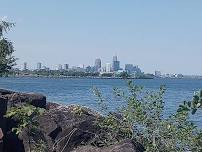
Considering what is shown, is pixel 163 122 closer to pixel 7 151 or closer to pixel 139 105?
pixel 139 105

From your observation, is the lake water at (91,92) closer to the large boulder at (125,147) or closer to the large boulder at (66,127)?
the large boulder at (66,127)

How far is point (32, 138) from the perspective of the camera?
10156 millimetres

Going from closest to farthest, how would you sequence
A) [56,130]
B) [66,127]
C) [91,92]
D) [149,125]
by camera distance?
[149,125], [66,127], [56,130], [91,92]

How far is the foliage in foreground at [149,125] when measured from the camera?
7.33 metres

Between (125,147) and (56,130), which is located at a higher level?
(125,147)

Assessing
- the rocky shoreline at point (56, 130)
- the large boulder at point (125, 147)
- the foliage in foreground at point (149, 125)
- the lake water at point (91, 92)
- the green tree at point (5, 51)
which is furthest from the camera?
the green tree at point (5, 51)

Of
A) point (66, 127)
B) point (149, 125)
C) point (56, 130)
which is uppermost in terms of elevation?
point (149, 125)

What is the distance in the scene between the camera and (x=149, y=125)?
25.9ft

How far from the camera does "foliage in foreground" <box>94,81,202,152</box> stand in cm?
733

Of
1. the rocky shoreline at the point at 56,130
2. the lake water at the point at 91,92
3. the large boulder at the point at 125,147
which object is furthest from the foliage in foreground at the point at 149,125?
the rocky shoreline at the point at 56,130

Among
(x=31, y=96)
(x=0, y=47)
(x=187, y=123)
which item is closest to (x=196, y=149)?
(x=187, y=123)

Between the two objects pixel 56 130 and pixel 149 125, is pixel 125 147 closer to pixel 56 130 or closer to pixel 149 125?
pixel 149 125

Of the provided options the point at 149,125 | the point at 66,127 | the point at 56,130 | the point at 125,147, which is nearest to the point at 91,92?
the point at 56,130

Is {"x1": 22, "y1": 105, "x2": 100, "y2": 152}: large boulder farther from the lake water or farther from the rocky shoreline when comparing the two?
the lake water
